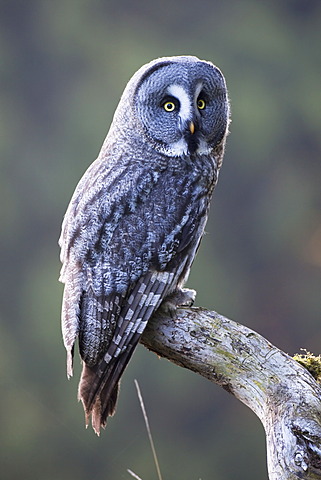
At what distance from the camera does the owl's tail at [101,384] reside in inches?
77.8

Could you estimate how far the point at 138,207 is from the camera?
2027 mm

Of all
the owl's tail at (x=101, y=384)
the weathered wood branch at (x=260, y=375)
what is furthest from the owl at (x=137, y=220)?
the weathered wood branch at (x=260, y=375)

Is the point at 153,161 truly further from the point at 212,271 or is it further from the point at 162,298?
the point at 212,271

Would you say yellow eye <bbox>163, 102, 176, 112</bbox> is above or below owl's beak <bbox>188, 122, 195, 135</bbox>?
above

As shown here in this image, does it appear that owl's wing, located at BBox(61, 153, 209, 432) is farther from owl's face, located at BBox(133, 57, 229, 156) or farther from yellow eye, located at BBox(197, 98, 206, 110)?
yellow eye, located at BBox(197, 98, 206, 110)

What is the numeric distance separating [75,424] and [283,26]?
11.9ft

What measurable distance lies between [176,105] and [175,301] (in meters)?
0.60

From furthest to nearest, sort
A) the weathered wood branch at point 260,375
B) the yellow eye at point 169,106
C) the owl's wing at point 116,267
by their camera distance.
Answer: the yellow eye at point 169,106 < the owl's wing at point 116,267 < the weathered wood branch at point 260,375

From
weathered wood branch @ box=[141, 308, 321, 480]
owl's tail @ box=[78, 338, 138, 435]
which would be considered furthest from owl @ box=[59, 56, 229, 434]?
weathered wood branch @ box=[141, 308, 321, 480]

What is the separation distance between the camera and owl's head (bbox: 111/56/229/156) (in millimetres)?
2064

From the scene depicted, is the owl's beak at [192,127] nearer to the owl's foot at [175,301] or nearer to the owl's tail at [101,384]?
the owl's foot at [175,301]

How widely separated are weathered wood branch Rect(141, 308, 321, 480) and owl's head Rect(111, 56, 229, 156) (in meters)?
0.52

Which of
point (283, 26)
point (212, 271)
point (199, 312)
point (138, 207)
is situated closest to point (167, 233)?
point (138, 207)

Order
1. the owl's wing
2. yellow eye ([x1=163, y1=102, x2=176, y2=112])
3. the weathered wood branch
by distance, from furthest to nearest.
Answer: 1. yellow eye ([x1=163, y1=102, x2=176, y2=112])
2. the owl's wing
3. the weathered wood branch
